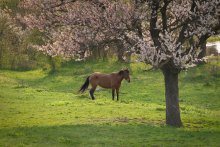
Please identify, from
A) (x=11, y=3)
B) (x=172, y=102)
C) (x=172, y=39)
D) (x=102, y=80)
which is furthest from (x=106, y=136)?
(x=11, y=3)

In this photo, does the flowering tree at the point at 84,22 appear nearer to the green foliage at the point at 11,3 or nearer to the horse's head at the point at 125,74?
the horse's head at the point at 125,74

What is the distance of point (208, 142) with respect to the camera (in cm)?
1695

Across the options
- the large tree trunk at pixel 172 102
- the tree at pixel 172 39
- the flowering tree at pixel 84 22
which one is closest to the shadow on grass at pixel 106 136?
the large tree trunk at pixel 172 102

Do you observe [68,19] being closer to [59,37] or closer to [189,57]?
[59,37]

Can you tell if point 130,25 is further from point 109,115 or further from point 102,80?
point 102,80

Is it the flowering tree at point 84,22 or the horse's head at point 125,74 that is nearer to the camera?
the flowering tree at point 84,22

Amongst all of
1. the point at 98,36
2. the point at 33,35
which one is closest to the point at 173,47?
the point at 98,36

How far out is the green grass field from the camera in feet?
55.6

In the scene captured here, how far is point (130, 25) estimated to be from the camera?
62.2 feet

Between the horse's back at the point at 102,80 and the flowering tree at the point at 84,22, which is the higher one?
the flowering tree at the point at 84,22

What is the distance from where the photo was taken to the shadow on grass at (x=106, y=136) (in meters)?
16.2

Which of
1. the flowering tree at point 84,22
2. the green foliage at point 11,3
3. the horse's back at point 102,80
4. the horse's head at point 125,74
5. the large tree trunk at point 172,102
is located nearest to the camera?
the flowering tree at point 84,22

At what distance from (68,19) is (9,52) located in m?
36.9

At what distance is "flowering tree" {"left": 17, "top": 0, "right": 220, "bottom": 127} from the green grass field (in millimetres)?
3090
